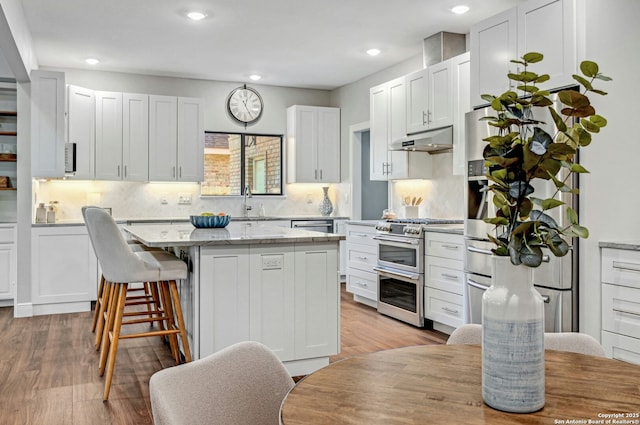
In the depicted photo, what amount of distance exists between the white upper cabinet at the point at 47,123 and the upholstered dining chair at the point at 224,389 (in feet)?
15.7

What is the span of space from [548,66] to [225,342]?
2595 millimetres

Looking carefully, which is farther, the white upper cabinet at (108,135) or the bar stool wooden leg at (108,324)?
the white upper cabinet at (108,135)

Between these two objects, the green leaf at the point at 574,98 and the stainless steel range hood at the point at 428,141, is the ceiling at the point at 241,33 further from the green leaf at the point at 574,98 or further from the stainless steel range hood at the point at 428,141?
the green leaf at the point at 574,98

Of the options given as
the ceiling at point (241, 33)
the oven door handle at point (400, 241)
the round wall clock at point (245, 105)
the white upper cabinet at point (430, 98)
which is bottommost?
the oven door handle at point (400, 241)

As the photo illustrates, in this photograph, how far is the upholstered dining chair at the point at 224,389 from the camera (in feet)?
3.63

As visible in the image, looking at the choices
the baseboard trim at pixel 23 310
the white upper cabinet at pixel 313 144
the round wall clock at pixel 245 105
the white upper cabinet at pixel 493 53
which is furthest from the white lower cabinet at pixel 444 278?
the baseboard trim at pixel 23 310

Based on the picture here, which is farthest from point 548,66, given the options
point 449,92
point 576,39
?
point 449,92

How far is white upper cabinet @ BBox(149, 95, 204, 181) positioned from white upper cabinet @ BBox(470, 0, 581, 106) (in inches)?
153

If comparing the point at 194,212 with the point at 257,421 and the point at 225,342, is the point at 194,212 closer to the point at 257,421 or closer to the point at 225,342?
the point at 225,342

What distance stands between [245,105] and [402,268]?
3.56 metres

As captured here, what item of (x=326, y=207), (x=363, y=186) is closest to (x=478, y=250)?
(x=363, y=186)

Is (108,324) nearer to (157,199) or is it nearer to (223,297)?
(223,297)

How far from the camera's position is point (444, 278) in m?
4.50

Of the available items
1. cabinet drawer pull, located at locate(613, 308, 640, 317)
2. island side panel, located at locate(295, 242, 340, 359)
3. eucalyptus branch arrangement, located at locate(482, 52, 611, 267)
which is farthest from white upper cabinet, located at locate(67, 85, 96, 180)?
eucalyptus branch arrangement, located at locate(482, 52, 611, 267)
